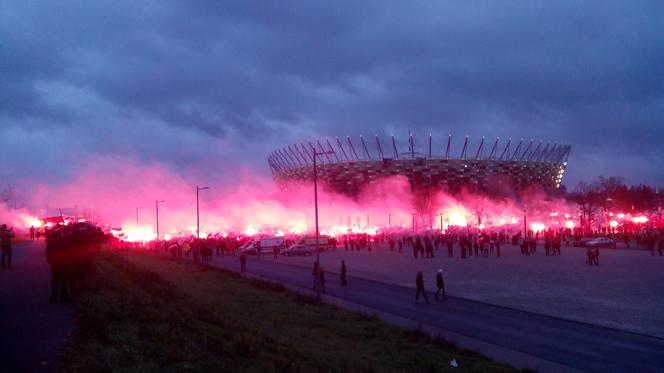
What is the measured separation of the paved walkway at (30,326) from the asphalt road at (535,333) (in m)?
10.1

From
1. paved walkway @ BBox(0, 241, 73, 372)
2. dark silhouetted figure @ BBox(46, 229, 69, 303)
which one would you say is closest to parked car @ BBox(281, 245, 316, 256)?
paved walkway @ BBox(0, 241, 73, 372)

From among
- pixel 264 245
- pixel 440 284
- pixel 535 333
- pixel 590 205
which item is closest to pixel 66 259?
pixel 535 333

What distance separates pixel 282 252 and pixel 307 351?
46.0m

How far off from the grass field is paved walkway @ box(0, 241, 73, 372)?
10.2 inches

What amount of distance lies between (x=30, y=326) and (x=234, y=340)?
324 cm

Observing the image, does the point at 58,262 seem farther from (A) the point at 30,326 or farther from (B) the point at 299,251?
(B) the point at 299,251

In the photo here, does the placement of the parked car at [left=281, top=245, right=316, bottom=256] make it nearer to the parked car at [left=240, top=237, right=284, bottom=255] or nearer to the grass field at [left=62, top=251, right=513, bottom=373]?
the parked car at [left=240, top=237, right=284, bottom=255]

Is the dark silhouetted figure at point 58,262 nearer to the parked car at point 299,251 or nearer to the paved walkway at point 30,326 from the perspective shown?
the paved walkway at point 30,326

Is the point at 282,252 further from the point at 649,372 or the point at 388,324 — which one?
the point at 649,372

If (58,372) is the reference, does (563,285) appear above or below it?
below

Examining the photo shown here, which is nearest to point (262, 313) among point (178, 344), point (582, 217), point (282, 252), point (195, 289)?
point (195, 289)

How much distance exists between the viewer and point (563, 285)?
2564cm

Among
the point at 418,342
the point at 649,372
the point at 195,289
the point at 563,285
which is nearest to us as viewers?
the point at 649,372

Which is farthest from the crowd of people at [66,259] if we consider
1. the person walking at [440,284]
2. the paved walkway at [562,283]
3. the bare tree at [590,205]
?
the bare tree at [590,205]
